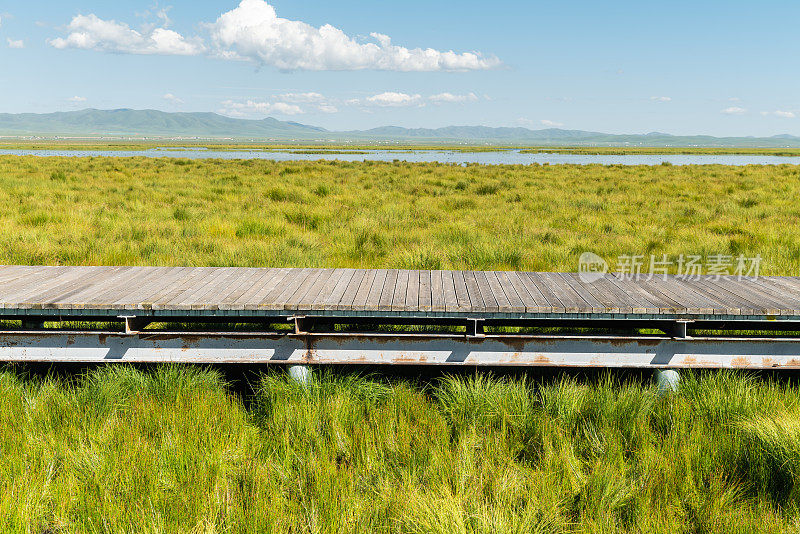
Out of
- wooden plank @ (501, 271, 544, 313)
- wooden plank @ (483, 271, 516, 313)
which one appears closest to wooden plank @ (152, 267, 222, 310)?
wooden plank @ (483, 271, 516, 313)

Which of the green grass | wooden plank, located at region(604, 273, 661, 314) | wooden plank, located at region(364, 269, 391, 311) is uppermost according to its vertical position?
wooden plank, located at region(364, 269, 391, 311)

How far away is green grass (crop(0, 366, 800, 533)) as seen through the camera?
2234mm

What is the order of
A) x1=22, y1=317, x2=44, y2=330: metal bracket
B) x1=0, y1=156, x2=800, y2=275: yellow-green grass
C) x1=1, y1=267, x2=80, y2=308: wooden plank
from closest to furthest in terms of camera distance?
x1=1, y1=267, x2=80, y2=308: wooden plank → x1=22, y1=317, x2=44, y2=330: metal bracket → x1=0, y1=156, x2=800, y2=275: yellow-green grass

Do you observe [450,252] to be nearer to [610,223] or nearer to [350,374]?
[350,374]

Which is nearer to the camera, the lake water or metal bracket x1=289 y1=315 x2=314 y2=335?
metal bracket x1=289 y1=315 x2=314 y2=335

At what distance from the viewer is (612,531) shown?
86.7 inches

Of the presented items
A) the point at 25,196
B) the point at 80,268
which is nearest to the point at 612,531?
the point at 80,268

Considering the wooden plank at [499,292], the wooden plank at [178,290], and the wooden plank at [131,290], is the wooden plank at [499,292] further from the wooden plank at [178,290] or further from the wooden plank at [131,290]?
the wooden plank at [131,290]

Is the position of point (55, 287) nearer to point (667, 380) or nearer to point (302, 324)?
point (302, 324)

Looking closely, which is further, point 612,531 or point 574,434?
point 574,434

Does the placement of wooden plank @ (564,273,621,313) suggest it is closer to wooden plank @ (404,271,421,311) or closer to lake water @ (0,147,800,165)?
wooden plank @ (404,271,421,311)

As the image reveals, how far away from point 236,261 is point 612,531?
5.38m

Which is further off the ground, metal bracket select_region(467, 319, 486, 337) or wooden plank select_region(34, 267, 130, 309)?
wooden plank select_region(34, 267, 130, 309)

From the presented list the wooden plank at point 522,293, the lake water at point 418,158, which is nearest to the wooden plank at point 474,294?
the wooden plank at point 522,293
